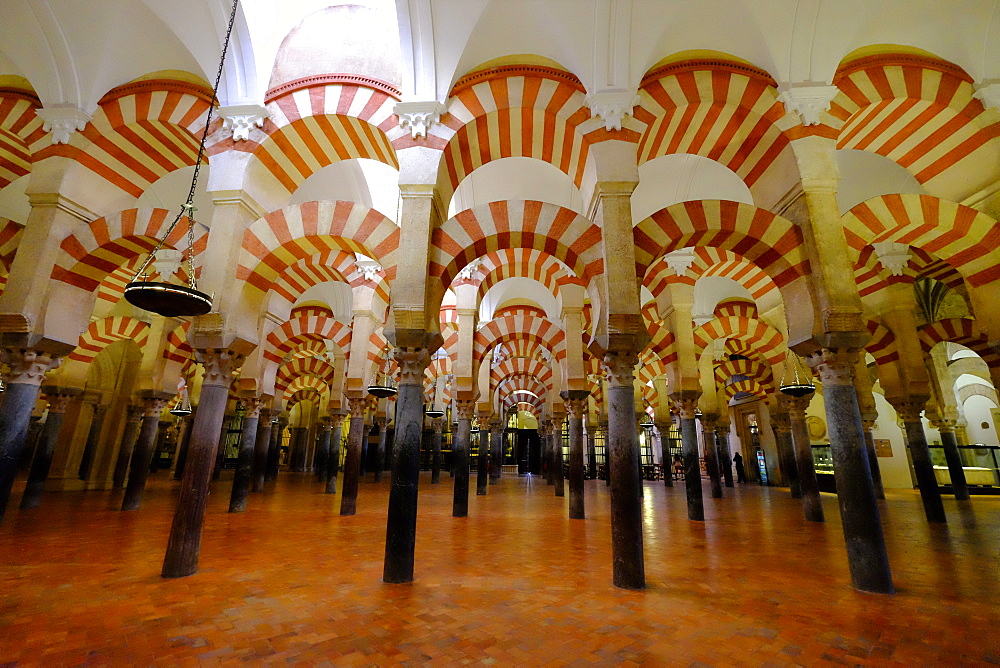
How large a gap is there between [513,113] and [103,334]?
978 centimetres

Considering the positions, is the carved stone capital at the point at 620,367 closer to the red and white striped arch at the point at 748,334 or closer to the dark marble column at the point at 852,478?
the dark marble column at the point at 852,478

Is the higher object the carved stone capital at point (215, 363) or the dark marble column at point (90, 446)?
the carved stone capital at point (215, 363)

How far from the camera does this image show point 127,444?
10453mm

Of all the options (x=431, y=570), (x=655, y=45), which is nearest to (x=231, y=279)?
(x=431, y=570)

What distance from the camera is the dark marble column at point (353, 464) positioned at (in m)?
7.28

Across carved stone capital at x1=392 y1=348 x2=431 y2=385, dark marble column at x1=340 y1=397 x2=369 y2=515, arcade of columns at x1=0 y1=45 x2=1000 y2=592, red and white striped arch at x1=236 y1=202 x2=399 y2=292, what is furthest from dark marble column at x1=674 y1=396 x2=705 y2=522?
red and white striped arch at x1=236 y1=202 x2=399 y2=292

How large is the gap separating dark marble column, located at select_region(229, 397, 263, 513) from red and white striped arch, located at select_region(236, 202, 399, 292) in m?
4.35

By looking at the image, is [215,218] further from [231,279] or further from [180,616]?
[180,616]

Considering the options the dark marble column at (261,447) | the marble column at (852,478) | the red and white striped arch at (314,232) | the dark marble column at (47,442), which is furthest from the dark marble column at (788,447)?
the dark marble column at (47,442)

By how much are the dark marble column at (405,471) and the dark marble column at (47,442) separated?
26.3ft

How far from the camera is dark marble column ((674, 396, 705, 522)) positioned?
23.4ft

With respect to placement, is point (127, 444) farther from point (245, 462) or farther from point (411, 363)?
point (411, 363)

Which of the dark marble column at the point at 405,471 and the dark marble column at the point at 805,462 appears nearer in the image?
the dark marble column at the point at 405,471

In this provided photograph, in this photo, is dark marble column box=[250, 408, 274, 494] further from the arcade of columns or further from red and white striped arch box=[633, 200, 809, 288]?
red and white striped arch box=[633, 200, 809, 288]
